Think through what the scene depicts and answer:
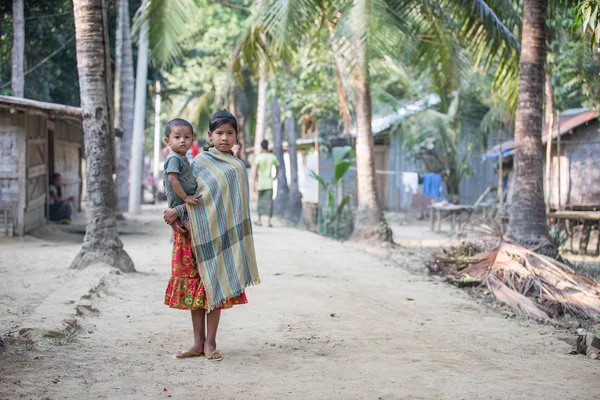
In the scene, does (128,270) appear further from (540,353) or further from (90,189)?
(540,353)

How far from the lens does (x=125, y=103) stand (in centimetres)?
1912

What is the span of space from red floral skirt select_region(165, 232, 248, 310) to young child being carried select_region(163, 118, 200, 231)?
0.14 m

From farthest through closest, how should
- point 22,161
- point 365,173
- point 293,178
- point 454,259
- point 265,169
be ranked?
point 293,178 < point 265,169 < point 365,173 < point 22,161 < point 454,259

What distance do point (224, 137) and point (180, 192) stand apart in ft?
1.48

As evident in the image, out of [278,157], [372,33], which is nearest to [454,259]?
[372,33]

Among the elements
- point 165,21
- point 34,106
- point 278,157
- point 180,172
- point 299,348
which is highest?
point 165,21

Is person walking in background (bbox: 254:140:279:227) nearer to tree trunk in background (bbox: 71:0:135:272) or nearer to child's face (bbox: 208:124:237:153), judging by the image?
tree trunk in background (bbox: 71:0:135:272)

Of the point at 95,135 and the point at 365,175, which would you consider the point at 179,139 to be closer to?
the point at 95,135

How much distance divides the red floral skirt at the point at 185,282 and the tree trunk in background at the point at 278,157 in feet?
54.1

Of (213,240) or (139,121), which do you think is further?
(139,121)

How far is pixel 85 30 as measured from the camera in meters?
8.48

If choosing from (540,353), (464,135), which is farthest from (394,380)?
(464,135)

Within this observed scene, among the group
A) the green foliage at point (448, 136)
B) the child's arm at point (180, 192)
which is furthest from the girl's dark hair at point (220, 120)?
the green foliage at point (448, 136)

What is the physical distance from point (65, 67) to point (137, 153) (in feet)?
11.5
